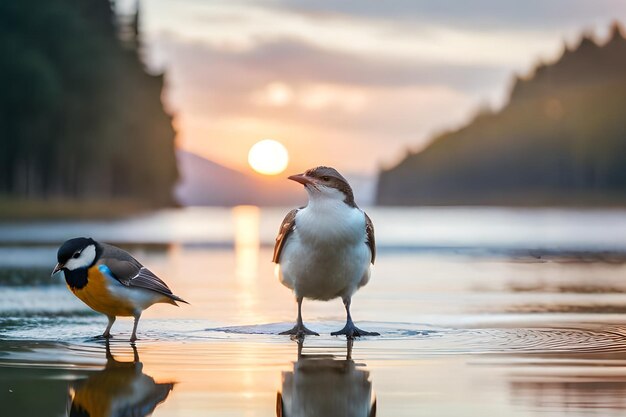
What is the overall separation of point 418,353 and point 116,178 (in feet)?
301

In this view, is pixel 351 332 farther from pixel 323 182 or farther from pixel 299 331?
pixel 323 182

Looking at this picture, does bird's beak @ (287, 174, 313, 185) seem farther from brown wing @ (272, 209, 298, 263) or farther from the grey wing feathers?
the grey wing feathers

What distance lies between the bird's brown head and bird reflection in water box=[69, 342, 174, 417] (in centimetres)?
269

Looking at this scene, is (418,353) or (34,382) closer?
(34,382)

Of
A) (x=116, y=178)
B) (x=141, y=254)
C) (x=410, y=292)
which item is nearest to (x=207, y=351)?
(x=410, y=292)

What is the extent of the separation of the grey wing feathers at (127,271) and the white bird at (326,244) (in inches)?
48.1

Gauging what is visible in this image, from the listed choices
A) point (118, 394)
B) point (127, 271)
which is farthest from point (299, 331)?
point (118, 394)

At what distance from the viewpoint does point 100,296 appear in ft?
35.6

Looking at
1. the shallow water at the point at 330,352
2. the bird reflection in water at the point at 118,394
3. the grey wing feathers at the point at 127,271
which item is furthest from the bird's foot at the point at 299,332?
the bird reflection in water at the point at 118,394

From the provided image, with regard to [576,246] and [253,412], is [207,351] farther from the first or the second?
[576,246]

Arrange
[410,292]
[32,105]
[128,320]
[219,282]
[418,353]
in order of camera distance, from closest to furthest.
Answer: [418,353] < [128,320] < [410,292] < [219,282] < [32,105]

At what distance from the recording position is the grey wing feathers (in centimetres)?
1082

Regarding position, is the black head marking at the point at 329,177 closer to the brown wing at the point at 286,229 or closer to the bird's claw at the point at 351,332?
the brown wing at the point at 286,229

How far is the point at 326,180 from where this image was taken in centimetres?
1094
